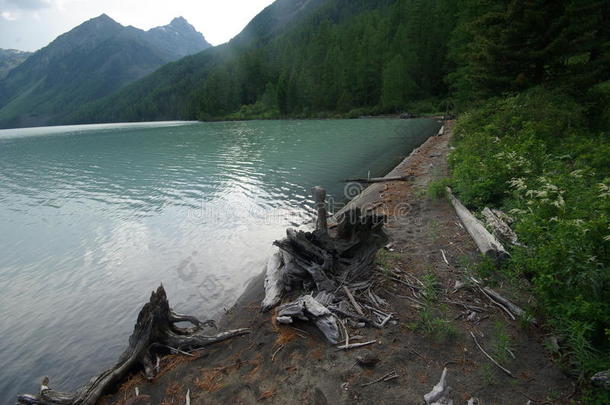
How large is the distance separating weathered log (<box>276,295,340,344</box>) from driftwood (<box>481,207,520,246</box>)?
4730 millimetres

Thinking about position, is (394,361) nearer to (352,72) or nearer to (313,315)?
(313,315)

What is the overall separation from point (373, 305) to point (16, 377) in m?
7.88

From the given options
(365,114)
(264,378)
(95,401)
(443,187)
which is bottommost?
(95,401)

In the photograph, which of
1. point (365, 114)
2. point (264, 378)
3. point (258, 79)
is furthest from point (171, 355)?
point (258, 79)

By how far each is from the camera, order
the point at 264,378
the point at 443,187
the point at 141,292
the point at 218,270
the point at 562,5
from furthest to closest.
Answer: the point at 562,5
the point at 443,187
the point at 218,270
the point at 141,292
the point at 264,378

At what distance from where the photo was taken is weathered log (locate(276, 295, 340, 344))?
5.30 meters

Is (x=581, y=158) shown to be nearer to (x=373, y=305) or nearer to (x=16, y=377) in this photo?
(x=373, y=305)

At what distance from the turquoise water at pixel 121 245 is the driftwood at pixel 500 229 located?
701cm

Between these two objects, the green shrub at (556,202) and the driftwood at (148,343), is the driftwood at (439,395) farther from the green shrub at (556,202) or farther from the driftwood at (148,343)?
the driftwood at (148,343)

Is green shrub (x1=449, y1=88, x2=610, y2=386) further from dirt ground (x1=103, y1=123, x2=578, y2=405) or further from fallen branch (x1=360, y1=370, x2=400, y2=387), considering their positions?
fallen branch (x1=360, y1=370, x2=400, y2=387)

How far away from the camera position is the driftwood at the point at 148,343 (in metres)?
5.35

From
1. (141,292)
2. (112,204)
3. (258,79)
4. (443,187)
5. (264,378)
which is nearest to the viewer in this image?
(264,378)

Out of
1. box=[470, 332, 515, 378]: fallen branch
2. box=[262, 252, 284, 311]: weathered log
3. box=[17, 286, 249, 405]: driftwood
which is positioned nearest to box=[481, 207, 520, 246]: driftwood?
box=[470, 332, 515, 378]: fallen branch

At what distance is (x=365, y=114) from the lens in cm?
8306
